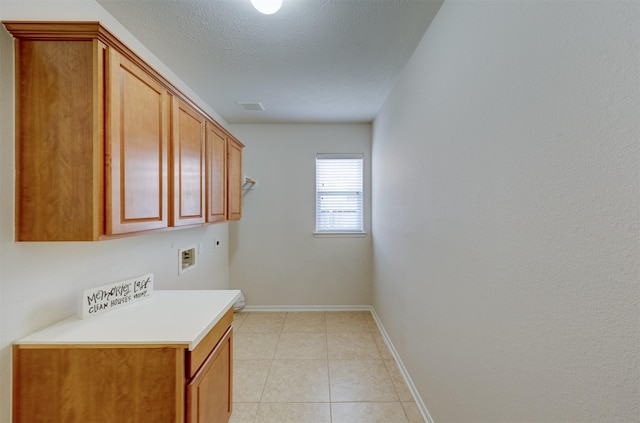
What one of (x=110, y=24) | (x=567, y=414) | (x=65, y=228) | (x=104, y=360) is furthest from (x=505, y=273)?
(x=110, y=24)

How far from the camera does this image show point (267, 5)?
1528 mm

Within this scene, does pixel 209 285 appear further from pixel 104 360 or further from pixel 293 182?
pixel 104 360

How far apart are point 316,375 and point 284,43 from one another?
2738 mm

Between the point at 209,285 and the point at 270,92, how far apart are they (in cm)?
230

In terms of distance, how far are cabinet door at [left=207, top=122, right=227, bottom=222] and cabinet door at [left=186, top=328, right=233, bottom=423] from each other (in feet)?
3.68

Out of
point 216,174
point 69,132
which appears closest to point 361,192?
point 216,174

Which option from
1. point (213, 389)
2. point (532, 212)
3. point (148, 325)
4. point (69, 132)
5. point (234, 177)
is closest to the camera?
point (532, 212)

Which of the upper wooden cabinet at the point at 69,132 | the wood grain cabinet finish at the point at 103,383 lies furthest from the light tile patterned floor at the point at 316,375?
the upper wooden cabinet at the point at 69,132

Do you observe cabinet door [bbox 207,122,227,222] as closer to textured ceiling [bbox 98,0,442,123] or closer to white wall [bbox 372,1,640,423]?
textured ceiling [bbox 98,0,442,123]

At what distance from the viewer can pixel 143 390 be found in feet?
3.95

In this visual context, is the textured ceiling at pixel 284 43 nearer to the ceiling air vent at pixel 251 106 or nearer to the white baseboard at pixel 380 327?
the ceiling air vent at pixel 251 106

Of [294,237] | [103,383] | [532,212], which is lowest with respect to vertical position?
[103,383]

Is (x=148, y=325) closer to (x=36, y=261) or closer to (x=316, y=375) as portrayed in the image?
(x=36, y=261)

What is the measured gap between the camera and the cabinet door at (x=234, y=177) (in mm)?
2834
